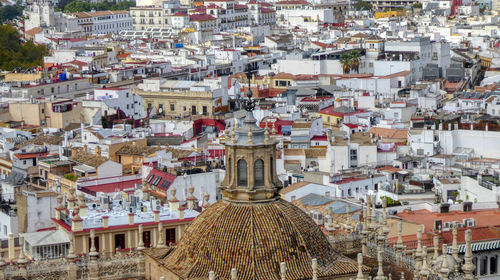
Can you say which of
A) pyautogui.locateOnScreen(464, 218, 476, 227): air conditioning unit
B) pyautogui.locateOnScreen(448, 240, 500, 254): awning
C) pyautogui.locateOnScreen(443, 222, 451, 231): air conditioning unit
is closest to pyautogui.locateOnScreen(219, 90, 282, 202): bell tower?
pyautogui.locateOnScreen(448, 240, 500, 254): awning

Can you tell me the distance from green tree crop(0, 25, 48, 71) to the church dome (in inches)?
2858

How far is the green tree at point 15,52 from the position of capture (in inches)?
3846

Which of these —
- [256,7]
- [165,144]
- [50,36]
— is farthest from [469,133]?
[256,7]

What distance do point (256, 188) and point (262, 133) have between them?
1.01 meters

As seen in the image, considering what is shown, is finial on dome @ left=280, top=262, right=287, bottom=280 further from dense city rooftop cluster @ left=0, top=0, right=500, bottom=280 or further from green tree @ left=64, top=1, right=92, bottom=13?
green tree @ left=64, top=1, right=92, bottom=13

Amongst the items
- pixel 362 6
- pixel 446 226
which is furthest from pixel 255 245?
pixel 362 6

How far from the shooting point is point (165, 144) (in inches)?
2185

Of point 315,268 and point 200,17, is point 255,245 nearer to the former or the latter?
point 315,268

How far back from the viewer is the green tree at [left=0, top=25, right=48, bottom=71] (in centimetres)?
9769

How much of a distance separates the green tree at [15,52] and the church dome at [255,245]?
238 feet

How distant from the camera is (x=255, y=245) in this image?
73.3 ft

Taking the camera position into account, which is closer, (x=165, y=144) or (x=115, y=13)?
(x=165, y=144)

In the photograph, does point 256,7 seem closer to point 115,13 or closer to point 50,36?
point 115,13

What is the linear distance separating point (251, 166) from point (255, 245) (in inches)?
55.9
